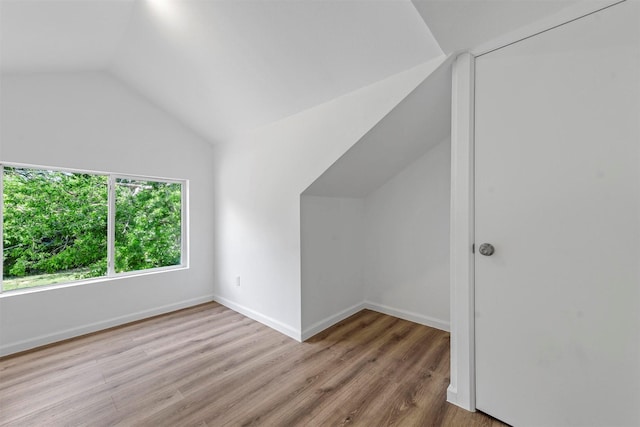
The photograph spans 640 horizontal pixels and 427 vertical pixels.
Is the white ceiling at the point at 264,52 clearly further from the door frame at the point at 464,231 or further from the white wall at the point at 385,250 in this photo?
the white wall at the point at 385,250

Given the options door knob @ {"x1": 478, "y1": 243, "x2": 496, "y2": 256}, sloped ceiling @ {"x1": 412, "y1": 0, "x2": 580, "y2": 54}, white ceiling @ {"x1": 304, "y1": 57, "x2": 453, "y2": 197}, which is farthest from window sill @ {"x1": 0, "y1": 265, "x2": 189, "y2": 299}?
sloped ceiling @ {"x1": 412, "y1": 0, "x2": 580, "y2": 54}

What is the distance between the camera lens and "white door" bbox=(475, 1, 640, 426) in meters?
1.15

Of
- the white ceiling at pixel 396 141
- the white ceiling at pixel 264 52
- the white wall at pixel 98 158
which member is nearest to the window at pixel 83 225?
the white wall at pixel 98 158

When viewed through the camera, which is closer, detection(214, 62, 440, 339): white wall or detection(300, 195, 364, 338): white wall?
detection(214, 62, 440, 339): white wall

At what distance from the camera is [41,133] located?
2465mm

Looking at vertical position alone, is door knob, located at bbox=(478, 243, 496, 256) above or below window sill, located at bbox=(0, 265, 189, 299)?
above

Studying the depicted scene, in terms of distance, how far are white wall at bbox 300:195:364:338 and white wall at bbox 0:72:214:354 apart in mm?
1801

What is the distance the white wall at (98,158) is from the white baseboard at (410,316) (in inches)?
88.4

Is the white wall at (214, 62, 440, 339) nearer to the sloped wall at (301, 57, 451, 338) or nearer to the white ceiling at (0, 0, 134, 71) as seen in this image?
the sloped wall at (301, 57, 451, 338)

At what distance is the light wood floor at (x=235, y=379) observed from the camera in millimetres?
1565

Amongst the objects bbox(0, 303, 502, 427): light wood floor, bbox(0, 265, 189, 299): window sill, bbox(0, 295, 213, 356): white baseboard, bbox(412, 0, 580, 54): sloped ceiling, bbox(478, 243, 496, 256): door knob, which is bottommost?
bbox(0, 303, 502, 427): light wood floor

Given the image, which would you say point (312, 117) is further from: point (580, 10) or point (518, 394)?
point (518, 394)

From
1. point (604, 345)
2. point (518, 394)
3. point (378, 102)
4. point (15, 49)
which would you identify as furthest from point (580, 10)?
point (15, 49)

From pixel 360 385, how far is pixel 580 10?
243cm
